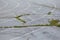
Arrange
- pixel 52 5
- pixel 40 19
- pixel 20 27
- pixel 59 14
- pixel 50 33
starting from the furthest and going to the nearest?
pixel 52 5 → pixel 59 14 → pixel 40 19 → pixel 20 27 → pixel 50 33

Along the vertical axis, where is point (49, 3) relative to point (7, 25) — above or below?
above

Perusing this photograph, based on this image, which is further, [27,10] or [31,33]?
[27,10]

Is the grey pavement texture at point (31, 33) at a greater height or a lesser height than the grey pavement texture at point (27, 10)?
lesser

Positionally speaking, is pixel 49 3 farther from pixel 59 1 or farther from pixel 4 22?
pixel 4 22

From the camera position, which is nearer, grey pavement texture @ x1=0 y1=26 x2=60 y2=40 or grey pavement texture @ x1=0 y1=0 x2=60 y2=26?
grey pavement texture @ x1=0 y1=26 x2=60 y2=40

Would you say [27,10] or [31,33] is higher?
[27,10]

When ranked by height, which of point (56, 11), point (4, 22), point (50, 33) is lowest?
point (50, 33)

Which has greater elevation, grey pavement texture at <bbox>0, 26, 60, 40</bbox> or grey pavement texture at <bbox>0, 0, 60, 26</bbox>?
grey pavement texture at <bbox>0, 0, 60, 26</bbox>

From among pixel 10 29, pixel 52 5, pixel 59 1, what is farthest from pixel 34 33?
pixel 59 1

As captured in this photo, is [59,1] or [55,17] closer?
[55,17]

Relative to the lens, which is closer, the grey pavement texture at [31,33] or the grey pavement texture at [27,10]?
the grey pavement texture at [31,33]

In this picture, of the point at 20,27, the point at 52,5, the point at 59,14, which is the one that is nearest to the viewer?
the point at 20,27
